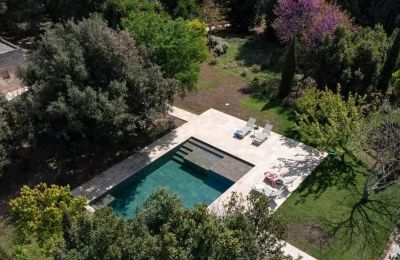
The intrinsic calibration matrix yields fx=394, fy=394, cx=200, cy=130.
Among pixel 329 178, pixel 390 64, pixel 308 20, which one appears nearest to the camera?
pixel 329 178

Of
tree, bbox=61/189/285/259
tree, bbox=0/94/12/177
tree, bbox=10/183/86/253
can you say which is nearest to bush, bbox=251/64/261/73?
tree, bbox=0/94/12/177

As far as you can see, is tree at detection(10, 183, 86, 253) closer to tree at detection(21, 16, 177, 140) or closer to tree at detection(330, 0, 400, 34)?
tree at detection(21, 16, 177, 140)

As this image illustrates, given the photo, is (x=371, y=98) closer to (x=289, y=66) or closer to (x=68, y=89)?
(x=289, y=66)

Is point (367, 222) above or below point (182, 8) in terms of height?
below

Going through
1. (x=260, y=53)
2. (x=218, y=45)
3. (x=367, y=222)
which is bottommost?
(x=367, y=222)

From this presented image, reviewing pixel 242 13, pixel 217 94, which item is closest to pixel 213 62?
pixel 217 94

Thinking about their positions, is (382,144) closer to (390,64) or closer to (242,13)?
(390,64)

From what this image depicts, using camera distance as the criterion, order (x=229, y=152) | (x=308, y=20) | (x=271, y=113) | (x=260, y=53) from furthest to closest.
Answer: (x=260, y=53) → (x=308, y=20) → (x=271, y=113) → (x=229, y=152)
